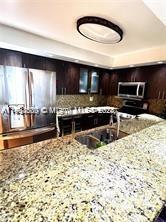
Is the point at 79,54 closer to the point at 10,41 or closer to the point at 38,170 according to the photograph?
the point at 10,41

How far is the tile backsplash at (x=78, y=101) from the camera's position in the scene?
11.7ft

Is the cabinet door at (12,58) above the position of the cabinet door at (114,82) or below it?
above

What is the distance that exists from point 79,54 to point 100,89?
147cm

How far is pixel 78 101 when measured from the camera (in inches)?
156

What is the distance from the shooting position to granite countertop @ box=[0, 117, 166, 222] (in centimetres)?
52

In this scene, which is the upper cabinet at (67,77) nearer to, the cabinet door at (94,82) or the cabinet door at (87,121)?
the cabinet door at (94,82)

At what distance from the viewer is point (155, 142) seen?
130 cm

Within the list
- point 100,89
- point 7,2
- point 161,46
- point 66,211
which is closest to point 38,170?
point 66,211

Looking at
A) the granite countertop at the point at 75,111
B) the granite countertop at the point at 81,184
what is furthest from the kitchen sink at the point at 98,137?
the granite countertop at the point at 75,111

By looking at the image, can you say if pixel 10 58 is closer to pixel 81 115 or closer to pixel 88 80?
pixel 81 115

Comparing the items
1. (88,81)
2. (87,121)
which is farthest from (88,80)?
(87,121)

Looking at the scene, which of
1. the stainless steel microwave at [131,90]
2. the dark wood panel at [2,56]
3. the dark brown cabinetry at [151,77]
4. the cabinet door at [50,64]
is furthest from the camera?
the stainless steel microwave at [131,90]

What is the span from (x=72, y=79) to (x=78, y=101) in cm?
71

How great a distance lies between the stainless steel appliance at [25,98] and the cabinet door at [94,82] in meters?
1.56
